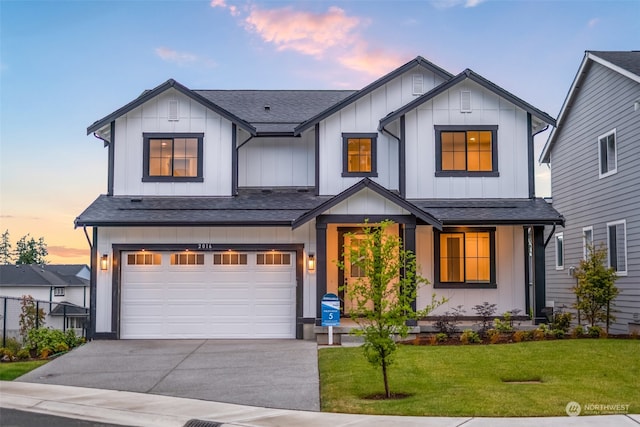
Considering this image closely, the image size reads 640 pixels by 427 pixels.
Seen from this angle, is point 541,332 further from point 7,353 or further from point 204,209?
point 7,353

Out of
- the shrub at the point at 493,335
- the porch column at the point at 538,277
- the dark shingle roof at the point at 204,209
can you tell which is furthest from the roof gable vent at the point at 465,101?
the shrub at the point at 493,335

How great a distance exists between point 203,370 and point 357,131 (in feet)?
27.7

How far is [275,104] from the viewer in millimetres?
21656

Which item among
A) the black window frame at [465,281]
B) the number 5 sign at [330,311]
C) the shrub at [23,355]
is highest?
the black window frame at [465,281]

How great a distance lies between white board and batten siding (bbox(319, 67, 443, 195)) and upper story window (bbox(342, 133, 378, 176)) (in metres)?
0.11

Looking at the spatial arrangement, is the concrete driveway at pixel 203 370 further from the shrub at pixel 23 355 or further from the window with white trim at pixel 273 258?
the window with white trim at pixel 273 258

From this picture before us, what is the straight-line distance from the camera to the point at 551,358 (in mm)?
13000

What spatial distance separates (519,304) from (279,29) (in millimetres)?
10806

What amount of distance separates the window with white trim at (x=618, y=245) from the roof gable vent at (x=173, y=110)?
1271 cm

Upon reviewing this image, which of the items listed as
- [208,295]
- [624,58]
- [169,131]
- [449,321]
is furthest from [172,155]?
[624,58]

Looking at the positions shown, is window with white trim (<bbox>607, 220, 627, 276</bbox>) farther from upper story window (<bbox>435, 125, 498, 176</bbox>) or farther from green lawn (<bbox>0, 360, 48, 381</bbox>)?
green lawn (<bbox>0, 360, 48, 381</bbox>)

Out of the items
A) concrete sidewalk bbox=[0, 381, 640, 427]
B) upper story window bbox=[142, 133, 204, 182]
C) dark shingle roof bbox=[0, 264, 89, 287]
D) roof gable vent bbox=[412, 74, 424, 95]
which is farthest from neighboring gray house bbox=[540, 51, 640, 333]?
dark shingle roof bbox=[0, 264, 89, 287]

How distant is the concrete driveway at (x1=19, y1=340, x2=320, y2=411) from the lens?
11.2 metres

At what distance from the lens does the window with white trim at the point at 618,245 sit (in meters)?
18.6
